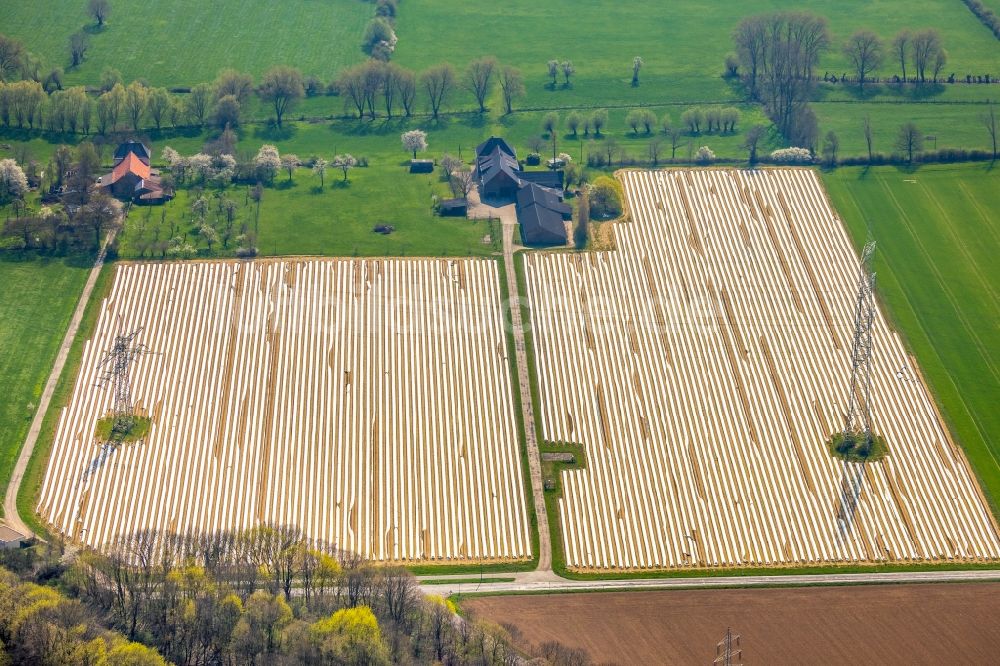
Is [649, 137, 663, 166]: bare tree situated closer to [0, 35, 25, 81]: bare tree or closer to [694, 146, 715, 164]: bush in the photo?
[694, 146, 715, 164]: bush

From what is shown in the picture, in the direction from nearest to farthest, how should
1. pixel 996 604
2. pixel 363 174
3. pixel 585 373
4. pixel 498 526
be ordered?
pixel 996 604 → pixel 498 526 → pixel 585 373 → pixel 363 174

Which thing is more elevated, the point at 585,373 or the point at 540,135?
the point at 540,135

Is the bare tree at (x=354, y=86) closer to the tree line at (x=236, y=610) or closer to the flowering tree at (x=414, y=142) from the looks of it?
the flowering tree at (x=414, y=142)

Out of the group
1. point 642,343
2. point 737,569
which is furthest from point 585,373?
point 737,569

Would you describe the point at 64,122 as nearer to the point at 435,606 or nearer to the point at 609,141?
the point at 609,141

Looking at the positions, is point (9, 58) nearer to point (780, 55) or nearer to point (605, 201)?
point (605, 201)

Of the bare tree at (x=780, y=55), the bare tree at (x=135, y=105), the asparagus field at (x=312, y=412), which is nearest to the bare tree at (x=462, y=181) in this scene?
the asparagus field at (x=312, y=412)
